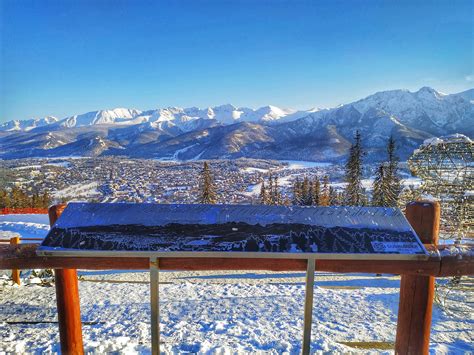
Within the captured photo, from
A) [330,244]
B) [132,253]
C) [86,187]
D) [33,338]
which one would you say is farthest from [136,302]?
[86,187]

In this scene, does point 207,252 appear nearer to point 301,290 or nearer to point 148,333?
point 148,333

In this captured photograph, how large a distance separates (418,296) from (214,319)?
4.07m

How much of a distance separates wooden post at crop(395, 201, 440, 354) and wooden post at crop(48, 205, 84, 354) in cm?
274

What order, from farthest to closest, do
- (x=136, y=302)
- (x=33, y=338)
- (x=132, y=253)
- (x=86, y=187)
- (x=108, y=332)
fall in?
(x=86, y=187) → (x=136, y=302) → (x=108, y=332) → (x=33, y=338) → (x=132, y=253)

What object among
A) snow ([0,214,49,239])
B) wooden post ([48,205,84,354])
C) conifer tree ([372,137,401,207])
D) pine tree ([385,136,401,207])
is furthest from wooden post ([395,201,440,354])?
conifer tree ([372,137,401,207])

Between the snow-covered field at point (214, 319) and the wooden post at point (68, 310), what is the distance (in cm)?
113

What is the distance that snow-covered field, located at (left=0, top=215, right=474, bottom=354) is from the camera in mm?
4258

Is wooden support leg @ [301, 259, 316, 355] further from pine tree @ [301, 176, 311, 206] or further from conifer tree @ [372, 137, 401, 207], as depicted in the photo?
pine tree @ [301, 176, 311, 206]

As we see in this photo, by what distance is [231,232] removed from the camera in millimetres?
2074

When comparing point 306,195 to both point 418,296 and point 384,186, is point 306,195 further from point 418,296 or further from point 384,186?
point 418,296

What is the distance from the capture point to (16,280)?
780 cm

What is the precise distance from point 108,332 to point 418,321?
4237 millimetres

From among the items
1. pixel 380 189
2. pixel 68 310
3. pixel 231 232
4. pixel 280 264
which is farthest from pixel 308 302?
pixel 380 189

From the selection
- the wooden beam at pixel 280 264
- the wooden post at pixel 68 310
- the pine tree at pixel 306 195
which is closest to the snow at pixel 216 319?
the wooden post at pixel 68 310
